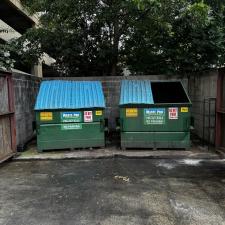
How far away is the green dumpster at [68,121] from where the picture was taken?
6660 millimetres

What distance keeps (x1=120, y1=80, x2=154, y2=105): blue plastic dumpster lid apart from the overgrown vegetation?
1.80 metres

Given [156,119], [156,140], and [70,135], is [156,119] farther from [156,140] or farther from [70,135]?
[70,135]

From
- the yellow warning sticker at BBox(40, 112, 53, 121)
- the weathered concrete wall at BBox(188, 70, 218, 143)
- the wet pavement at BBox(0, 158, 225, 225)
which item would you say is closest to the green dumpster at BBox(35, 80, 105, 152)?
the yellow warning sticker at BBox(40, 112, 53, 121)

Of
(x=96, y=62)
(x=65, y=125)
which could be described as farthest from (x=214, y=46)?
(x=65, y=125)

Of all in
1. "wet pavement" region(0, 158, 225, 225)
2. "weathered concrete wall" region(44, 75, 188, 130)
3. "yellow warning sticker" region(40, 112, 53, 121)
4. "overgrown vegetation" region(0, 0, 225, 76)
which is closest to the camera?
"wet pavement" region(0, 158, 225, 225)

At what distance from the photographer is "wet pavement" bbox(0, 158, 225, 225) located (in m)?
3.32

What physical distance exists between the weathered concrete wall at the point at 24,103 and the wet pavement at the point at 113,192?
144cm

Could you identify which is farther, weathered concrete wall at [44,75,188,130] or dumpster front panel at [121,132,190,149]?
weathered concrete wall at [44,75,188,130]

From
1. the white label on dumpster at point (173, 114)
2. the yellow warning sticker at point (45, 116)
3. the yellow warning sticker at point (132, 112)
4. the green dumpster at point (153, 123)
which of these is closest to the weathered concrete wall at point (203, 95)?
the green dumpster at point (153, 123)

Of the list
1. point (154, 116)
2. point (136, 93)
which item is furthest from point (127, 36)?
point (154, 116)

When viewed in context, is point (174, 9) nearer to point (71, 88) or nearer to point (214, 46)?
point (214, 46)

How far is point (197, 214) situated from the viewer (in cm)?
337

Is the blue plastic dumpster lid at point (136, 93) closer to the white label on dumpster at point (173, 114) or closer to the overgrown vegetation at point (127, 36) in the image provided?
the white label on dumpster at point (173, 114)

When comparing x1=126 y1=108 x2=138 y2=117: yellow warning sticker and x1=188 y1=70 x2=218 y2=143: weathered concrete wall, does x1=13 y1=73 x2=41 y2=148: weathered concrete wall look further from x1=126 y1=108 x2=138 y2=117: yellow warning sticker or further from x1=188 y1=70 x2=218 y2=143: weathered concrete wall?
x1=188 y1=70 x2=218 y2=143: weathered concrete wall
